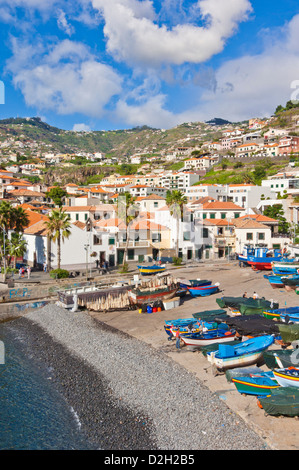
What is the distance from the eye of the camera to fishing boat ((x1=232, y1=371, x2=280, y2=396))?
56.8ft

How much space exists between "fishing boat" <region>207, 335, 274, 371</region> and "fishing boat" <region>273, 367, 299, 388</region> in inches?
121

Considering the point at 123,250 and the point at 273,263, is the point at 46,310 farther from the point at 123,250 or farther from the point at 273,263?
the point at 273,263

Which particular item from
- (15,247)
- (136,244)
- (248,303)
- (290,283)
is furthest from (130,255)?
(248,303)

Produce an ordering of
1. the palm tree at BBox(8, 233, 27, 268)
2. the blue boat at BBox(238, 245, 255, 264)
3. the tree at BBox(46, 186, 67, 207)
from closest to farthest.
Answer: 1. the palm tree at BBox(8, 233, 27, 268)
2. the blue boat at BBox(238, 245, 255, 264)
3. the tree at BBox(46, 186, 67, 207)

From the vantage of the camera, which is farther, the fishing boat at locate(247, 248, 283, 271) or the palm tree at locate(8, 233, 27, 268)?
the fishing boat at locate(247, 248, 283, 271)

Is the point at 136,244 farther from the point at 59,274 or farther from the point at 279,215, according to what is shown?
the point at 279,215

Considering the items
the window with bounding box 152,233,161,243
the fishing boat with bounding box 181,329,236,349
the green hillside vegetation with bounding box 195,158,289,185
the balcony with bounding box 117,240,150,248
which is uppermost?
the green hillside vegetation with bounding box 195,158,289,185

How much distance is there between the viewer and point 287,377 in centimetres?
1705

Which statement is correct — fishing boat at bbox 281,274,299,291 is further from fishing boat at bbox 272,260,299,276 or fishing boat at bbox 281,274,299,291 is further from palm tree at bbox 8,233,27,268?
palm tree at bbox 8,233,27,268

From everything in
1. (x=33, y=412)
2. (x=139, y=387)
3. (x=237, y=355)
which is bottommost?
(x=33, y=412)

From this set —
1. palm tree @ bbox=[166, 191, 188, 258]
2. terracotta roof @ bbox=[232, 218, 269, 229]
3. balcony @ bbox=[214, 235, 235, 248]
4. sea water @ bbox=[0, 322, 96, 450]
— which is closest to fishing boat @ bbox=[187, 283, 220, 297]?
palm tree @ bbox=[166, 191, 188, 258]

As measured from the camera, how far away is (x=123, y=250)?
5375cm

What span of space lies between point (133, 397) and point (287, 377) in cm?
796
